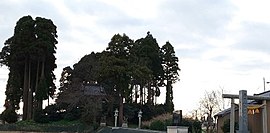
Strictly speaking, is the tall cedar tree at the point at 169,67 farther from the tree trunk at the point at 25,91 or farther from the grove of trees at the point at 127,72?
the tree trunk at the point at 25,91

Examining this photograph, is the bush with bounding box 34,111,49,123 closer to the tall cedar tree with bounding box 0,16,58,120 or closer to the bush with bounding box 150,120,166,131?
the tall cedar tree with bounding box 0,16,58,120

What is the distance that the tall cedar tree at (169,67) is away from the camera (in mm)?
47094

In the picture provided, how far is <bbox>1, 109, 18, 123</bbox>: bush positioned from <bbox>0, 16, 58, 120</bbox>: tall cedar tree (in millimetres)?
1052

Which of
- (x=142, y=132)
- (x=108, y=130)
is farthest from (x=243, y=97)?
(x=108, y=130)

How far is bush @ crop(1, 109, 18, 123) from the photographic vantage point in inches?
1731

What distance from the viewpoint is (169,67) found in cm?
4725

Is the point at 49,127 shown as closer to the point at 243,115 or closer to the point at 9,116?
the point at 9,116

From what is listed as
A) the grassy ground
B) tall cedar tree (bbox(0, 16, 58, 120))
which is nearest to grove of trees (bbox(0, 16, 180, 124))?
tall cedar tree (bbox(0, 16, 58, 120))

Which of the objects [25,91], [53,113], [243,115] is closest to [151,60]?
[53,113]

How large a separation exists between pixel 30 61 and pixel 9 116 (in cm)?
621

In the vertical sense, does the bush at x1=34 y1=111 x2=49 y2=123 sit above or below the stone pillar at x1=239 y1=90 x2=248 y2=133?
below

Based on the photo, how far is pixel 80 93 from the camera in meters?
39.1

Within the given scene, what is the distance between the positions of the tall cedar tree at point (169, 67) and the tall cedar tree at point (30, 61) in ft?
40.2

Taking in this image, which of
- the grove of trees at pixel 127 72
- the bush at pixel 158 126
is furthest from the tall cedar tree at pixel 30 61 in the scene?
the bush at pixel 158 126
